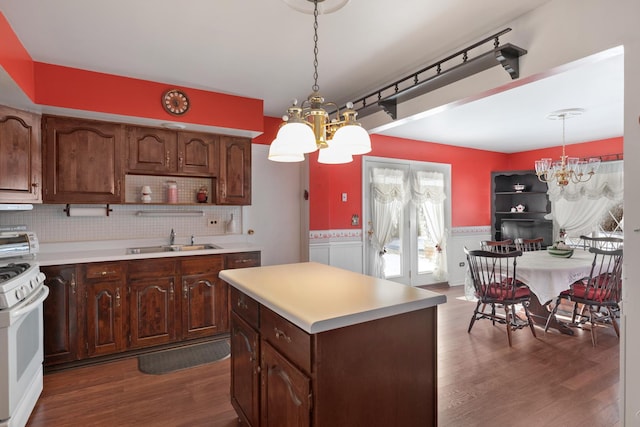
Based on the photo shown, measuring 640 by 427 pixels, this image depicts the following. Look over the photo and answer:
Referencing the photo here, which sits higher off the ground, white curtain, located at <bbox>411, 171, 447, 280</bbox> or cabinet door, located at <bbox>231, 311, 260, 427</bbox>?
white curtain, located at <bbox>411, 171, 447, 280</bbox>

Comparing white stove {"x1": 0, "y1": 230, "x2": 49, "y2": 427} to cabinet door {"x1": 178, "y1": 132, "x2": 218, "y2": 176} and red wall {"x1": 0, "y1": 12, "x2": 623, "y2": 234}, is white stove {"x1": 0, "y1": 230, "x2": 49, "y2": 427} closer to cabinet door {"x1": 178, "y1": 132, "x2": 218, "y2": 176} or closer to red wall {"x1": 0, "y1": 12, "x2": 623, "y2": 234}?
red wall {"x1": 0, "y1": 12, "x2": 623, "y2": 234}

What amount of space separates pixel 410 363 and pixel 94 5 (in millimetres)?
2616

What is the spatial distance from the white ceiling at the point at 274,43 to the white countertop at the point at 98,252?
1271mm

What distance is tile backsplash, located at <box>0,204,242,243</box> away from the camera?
3.14 m

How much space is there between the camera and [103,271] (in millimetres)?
2908

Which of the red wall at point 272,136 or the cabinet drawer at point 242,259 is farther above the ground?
the red wall at point 272,136

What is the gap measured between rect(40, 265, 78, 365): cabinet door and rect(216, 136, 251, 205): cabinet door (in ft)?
4.87

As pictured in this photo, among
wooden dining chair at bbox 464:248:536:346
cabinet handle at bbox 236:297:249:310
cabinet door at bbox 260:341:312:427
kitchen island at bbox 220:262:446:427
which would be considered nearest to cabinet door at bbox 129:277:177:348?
cabinet handle at bbox 236:297:249:310

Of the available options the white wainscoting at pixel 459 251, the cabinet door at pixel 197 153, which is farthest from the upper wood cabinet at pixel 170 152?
the white wainscoting at pixel 459 251

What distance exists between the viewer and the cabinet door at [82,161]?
9.59 feet

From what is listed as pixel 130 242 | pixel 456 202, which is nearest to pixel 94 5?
pixel 130 242

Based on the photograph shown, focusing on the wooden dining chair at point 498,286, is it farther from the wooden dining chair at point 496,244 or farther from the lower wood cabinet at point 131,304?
the lower wood cabinet at point 131,304

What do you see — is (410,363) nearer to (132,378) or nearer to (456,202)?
(132,378)

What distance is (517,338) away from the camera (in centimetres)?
342
